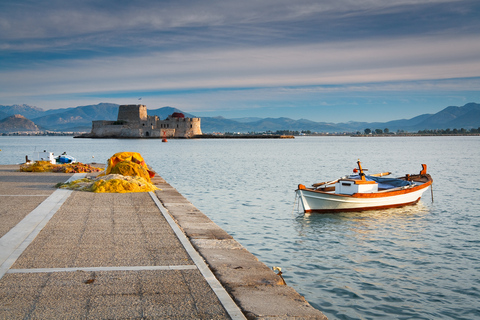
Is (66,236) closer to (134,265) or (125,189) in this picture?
(134,265)

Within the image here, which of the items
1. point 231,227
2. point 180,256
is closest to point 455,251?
point 231,227

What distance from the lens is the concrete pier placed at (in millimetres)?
5027

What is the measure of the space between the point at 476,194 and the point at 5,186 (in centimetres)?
2544

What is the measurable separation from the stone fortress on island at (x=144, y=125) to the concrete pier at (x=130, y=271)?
5808 inches

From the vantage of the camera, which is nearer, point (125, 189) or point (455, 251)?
point (455, 251)

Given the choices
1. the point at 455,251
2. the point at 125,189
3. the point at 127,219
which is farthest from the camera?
the point at 125,189

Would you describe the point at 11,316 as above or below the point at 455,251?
above

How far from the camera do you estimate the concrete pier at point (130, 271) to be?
5027 mm

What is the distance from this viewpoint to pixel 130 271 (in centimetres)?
637

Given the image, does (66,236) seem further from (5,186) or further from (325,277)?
(5,186)

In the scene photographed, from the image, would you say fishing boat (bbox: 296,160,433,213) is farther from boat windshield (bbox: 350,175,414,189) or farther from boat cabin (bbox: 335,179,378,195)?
boat windshield (bbox: 350,175,414,189)

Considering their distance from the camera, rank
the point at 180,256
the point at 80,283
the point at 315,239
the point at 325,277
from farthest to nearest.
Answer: the point at 315,239 < the point at 325,277 < the point at 180,256 < the point at 80,283

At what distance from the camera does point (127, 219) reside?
34.8ft

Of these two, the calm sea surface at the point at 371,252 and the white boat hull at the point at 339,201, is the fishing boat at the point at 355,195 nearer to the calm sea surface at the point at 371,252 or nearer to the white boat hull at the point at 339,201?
the white boat hull at the point at 339,201
